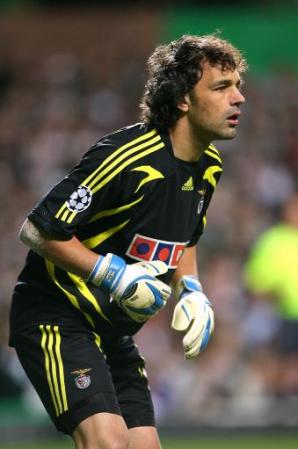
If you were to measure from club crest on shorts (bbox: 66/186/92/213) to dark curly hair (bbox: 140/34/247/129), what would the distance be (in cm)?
62

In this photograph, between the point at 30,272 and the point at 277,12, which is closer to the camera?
the point at 30,272

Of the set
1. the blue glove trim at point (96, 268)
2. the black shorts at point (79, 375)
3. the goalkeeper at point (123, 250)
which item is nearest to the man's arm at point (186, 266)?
the goalkeeper at point (123, 250)

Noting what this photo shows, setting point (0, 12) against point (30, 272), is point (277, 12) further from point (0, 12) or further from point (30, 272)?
point (30, 272)

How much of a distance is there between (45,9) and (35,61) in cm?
117

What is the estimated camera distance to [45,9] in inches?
613

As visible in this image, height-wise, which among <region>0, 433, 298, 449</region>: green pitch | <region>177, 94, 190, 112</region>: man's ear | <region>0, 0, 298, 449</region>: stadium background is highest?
<region>177, 94, 190, 112</region>: man's ear

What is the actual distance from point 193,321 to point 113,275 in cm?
58

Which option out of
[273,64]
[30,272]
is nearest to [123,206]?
[30,272]

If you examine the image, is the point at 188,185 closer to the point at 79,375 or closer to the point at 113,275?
the point at 113,275

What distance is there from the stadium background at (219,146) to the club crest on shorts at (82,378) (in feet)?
14.1

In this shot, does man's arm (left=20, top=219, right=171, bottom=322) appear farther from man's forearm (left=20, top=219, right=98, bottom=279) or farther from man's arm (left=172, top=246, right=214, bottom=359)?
man's arm (left=172, top=246, right=214, bottom=359)

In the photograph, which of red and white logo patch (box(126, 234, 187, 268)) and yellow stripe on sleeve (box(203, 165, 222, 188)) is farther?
yellow stripe on sleeve (box(203, 165, 222, 188))

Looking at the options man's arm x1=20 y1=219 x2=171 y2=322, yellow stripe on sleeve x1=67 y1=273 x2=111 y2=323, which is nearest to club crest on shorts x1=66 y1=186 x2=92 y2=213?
man's arm x1=20 y1=219 x2=171 y2=322

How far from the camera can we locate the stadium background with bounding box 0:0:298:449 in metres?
10.5
